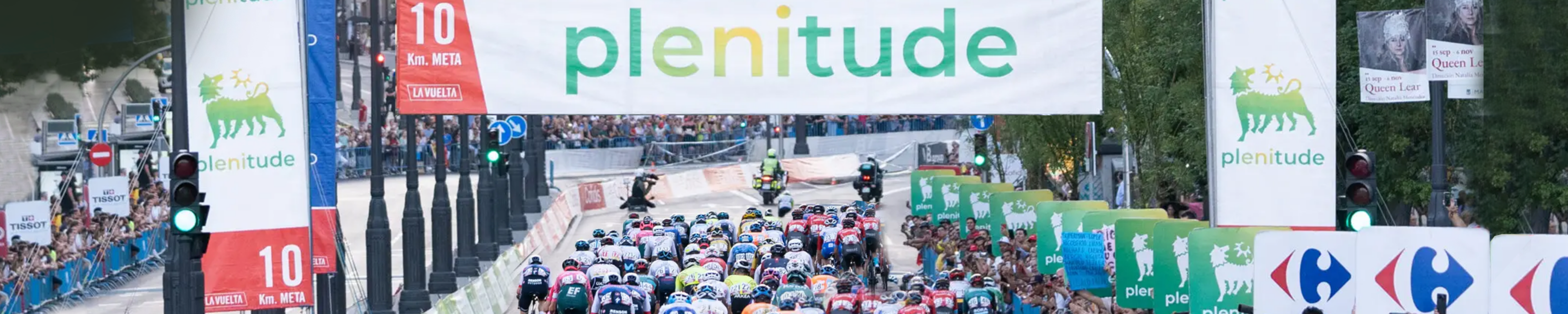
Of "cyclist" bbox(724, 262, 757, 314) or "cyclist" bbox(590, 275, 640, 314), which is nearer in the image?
"cyclist" bbox(590, 275, 640, 314)

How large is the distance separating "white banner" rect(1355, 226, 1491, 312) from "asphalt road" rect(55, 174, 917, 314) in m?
18.1

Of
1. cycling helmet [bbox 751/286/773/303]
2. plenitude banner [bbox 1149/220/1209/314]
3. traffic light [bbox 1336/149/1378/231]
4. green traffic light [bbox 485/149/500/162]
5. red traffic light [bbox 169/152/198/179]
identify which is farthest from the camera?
green traffic light [bbox 485/149/500/162]

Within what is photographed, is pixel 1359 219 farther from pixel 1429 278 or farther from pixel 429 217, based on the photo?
pixel 429 217

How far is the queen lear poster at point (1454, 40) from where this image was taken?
59.1ft

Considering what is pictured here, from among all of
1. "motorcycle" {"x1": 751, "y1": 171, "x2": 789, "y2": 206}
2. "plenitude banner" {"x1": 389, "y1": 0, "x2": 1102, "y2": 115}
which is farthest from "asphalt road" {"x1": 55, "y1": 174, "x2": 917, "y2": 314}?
"plenitude banner" {"x1": 389, "y1": 0, "x2": 1102, "y2": 115}

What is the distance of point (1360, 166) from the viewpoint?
1412cm

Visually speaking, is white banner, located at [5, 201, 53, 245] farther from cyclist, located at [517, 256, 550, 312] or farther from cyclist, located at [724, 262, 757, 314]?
cyclist, located at [724, 262, 757, 314]

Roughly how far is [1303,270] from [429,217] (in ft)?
126

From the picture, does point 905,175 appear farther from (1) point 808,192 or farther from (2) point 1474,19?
(2) point 1474,19

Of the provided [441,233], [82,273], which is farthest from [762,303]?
[82,273]

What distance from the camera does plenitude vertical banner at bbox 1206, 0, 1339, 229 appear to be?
14.4 m

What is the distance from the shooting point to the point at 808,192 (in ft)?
188

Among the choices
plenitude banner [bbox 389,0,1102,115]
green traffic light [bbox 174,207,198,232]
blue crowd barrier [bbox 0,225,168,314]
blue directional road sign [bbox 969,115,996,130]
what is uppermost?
plenitude banner [bbox 389,0,1102,115]

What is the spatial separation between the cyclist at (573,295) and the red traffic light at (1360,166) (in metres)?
9.80
